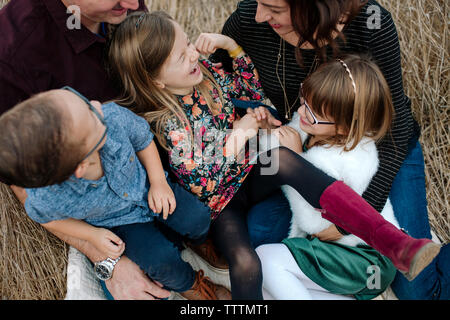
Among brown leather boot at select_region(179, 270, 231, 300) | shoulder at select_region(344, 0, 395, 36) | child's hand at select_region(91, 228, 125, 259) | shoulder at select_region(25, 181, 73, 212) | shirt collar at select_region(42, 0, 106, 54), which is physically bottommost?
brown leather boot at select_region(179, 270, 231, 300)

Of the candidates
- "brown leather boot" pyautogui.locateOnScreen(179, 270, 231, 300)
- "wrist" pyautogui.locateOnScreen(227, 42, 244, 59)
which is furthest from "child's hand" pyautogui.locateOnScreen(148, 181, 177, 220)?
"wrist" pyautogui.locateOnScreen(227, 42, 244, 59)

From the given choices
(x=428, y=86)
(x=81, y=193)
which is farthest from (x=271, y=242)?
(x=428, y=86)

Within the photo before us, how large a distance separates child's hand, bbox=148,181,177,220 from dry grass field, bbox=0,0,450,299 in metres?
0.56

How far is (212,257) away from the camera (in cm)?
182

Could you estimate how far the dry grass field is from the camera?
5.71ft

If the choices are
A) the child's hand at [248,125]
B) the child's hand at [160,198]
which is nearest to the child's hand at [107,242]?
the child's hand at [160,198]

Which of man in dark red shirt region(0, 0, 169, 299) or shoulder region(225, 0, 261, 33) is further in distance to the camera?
shoulder region(225, 0, 261, 33)

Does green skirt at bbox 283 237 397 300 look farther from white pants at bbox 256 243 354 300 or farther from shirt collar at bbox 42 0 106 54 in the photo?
shirt collar at bbox 42 0 106 54

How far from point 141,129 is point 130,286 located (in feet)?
2.03

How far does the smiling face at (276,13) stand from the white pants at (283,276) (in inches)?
34.8

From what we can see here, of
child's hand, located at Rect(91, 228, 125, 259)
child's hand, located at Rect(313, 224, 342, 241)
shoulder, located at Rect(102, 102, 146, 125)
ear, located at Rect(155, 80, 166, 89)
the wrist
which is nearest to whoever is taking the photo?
shoulder, located at Rect(102, 102, 146, 125)

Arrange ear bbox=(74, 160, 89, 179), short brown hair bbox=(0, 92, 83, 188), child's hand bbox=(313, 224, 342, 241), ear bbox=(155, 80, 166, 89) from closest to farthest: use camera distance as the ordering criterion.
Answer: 1. short brown hair bbox=(0, 92, 83, 188)
2. ear bbox=(74, 160, 89, 179)
3. ear bbox=(155, 80, 166, 89)
4. child's hand bbox=(313, 224, 342, 241)

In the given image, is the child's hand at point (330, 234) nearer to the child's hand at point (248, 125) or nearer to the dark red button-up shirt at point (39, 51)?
the child's hand at point (248, 125)

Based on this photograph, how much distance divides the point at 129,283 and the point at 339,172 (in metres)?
0.94
